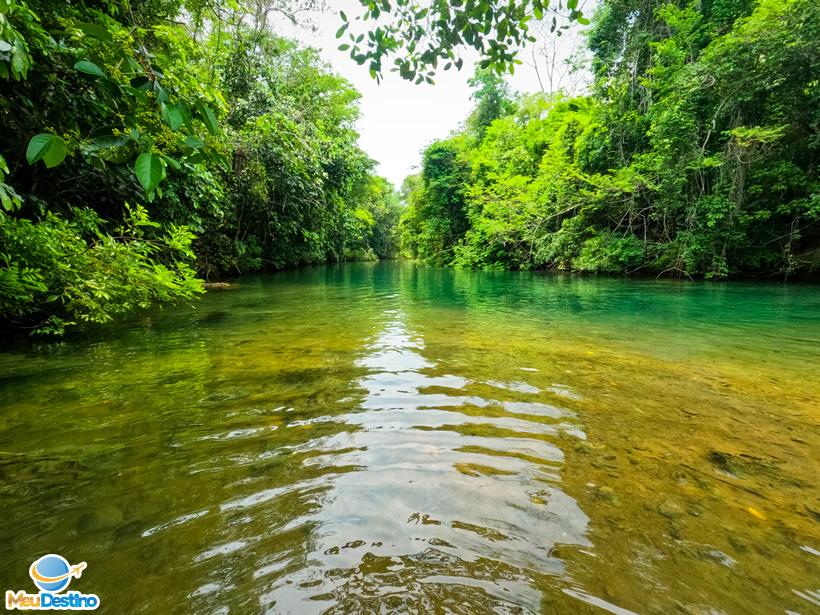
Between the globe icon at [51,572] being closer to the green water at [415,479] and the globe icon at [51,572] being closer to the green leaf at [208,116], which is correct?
the green water at [415,479]

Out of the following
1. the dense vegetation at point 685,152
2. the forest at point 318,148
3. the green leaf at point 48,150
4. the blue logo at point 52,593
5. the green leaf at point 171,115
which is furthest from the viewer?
the dense vegetation at point 685,152

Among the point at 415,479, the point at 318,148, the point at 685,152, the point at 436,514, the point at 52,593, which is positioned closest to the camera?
the point at 52,593

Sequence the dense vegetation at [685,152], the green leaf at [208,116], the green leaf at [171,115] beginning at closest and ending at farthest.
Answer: the green leaf at [171,115]
the green leaf at [208,116]
the dense vegetation at [685,152]

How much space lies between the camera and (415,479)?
210 cm

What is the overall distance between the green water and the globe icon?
4cm

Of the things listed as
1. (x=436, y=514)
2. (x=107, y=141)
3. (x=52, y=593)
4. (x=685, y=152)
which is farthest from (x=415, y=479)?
(x=685, y=152)

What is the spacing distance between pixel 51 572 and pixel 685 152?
1943 centimetres

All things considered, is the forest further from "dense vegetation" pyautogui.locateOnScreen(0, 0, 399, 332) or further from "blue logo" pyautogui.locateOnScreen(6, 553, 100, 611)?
"blue logo" pyautogui.locateOnScreen(6, 553, 100, 611)

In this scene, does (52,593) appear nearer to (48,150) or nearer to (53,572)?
(53,572)

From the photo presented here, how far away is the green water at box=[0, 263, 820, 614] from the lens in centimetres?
140

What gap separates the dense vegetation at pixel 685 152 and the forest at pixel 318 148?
0.08m

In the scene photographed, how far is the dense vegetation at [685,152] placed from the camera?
43.1 feet

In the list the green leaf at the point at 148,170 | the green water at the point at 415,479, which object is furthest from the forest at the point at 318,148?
the green water at the point at 415,479

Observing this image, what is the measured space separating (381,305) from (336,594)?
8203 mm
